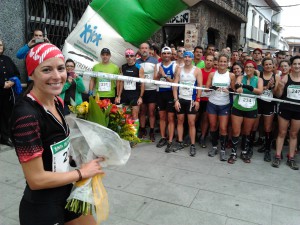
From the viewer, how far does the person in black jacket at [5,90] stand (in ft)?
16.1

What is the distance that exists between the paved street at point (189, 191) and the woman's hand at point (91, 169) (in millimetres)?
1483

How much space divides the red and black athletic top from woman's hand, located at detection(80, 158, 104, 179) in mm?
172

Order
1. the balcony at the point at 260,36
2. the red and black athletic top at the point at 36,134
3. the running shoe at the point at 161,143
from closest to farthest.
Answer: the red and black athletic top at the point at 36,134 → the running shoe at the point at 161,143 → the balcony at the point at 260,36

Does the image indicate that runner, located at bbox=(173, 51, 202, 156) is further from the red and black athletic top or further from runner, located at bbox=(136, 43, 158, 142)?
the red and black athletic top

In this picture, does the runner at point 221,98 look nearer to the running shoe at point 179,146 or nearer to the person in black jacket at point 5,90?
the running shoe at point 179,146

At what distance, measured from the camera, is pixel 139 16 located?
510cm

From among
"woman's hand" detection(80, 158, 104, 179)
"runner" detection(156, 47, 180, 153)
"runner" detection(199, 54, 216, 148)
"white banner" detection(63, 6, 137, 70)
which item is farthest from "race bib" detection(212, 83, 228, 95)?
"woman's hand" detection(80, 158, 104, 179)

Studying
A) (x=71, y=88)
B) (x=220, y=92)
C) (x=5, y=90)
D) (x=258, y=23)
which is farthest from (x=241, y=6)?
(x=5, y=90)

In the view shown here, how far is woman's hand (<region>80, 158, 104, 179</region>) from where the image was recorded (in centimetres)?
166

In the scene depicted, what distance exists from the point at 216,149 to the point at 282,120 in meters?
1.27

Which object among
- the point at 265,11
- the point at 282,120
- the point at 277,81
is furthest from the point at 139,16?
the point at 265,11

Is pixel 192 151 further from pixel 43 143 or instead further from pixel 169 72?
pixel 43 143

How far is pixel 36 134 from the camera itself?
144 cm

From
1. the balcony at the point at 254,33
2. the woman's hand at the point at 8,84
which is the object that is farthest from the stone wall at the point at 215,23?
the woman's hand at the point at 8,84
